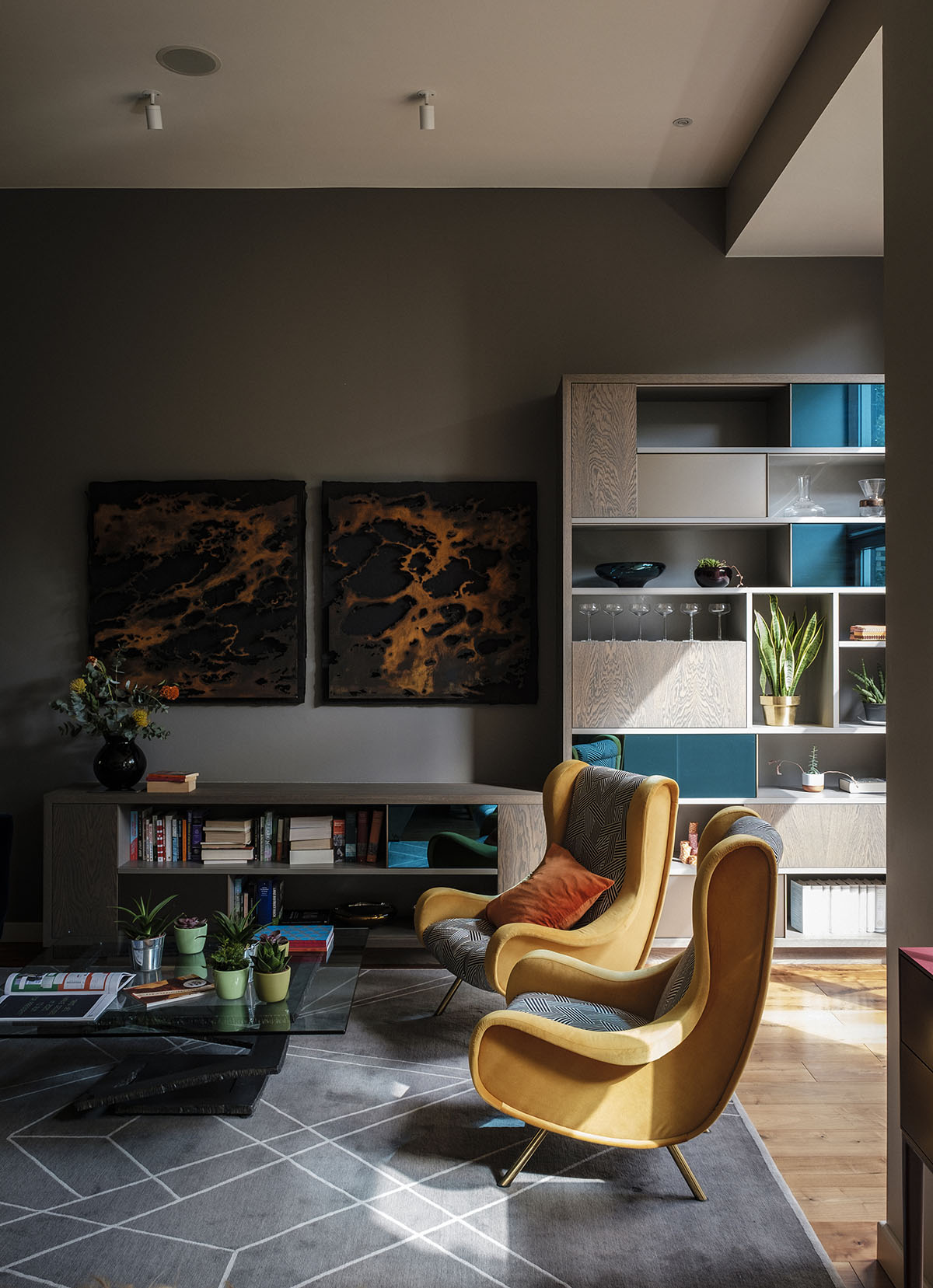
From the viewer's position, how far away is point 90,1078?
2863 mm

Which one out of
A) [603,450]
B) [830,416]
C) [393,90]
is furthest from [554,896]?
[393,90]

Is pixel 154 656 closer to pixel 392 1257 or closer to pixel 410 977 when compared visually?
pixel 410 977

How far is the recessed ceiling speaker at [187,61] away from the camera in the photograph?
3387 mm

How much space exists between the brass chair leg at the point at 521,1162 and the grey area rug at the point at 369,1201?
0.09 feet

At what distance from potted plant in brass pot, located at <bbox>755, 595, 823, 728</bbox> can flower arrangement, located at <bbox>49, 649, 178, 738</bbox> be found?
2582 mm

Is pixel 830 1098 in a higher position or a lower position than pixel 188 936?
lower

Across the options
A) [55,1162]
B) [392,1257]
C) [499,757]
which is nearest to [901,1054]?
[392,1257]

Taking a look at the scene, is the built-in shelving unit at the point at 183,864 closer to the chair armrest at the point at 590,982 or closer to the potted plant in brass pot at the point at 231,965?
the potted plant in brass pot at the point at 231,965

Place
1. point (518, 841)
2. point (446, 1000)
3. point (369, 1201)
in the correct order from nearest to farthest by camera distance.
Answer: point (369, 1201), point (446, 1000), point (518, 841)

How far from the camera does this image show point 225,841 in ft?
13.5

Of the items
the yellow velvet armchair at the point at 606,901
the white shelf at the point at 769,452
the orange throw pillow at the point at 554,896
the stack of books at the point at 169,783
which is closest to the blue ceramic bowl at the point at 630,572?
the white shelf at the point at 769,452

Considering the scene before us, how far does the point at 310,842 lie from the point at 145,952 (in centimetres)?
135

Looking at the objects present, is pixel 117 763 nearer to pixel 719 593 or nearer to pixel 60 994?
pixel 60 994

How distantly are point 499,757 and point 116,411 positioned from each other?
2385 mm
